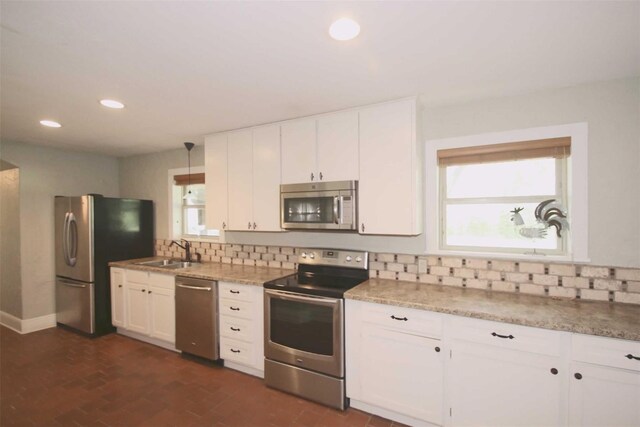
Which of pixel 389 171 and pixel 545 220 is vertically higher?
pixel 389 171

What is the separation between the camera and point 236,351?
9.22 ft

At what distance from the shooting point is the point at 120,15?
1.36m

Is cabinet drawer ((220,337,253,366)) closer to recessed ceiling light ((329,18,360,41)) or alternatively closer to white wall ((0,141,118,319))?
recessed ceiling light ((329,18,360,41))

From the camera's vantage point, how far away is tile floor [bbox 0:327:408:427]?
2.20 m

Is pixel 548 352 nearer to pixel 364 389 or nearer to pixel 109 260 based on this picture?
pixel 364 389

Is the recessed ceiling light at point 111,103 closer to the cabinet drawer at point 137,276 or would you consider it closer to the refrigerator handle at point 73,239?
the cabinet drawer at point 137,276

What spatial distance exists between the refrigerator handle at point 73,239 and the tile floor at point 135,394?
1.02 metres

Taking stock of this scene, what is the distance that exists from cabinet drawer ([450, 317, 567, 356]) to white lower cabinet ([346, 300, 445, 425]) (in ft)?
0.48

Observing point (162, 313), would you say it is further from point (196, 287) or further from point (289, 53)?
point (289, 53)

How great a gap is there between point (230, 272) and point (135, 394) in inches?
49.2

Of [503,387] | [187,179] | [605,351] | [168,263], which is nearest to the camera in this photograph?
[605,351]

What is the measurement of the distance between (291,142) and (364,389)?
217 cm

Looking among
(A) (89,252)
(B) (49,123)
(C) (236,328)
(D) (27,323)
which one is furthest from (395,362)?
(D) (27,323)

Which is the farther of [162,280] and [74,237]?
[74,237]
